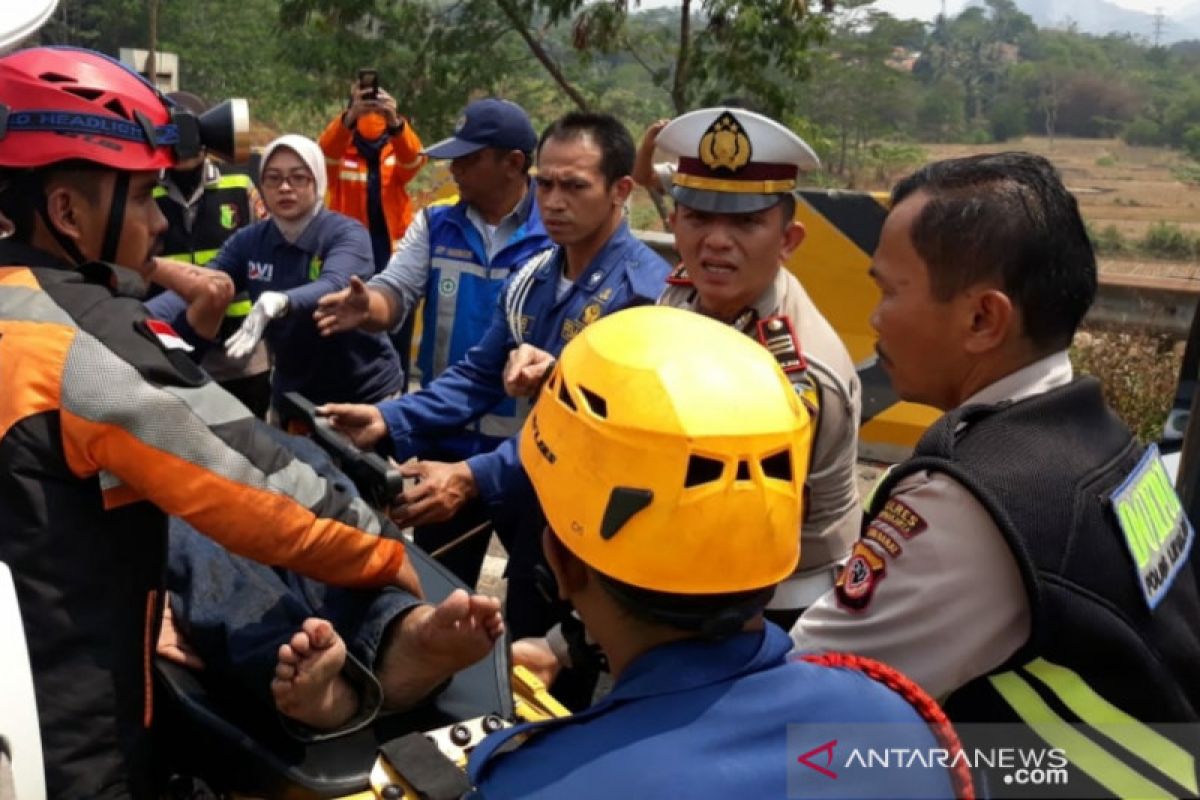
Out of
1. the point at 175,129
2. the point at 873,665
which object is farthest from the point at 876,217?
the point at 873,665

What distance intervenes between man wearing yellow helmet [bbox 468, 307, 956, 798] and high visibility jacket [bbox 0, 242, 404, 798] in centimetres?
80

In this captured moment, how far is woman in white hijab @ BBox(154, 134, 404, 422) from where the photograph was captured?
4289 millimetres

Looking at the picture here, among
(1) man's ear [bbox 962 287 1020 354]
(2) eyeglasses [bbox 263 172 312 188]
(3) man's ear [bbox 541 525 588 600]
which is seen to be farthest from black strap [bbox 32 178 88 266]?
(2) eyeglasses [bbox 263 172 312 188]

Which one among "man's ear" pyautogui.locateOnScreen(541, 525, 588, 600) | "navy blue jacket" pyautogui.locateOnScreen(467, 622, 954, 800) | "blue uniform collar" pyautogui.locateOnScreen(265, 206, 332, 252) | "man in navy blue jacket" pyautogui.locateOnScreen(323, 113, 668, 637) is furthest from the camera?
"blue uniform collar" pyautogui.locateOnScreen(265, 206, 332, 252)

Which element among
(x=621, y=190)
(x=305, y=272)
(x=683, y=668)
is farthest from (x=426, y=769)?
(x=305, y=272)

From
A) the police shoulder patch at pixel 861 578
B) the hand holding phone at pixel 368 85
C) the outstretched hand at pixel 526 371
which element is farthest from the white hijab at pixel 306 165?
the police shoulder patch at pixel 861 578

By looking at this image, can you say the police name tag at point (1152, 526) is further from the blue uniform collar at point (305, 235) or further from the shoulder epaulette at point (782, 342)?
the blue uniform collar at point (305, 235)

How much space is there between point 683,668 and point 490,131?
3.04 meters

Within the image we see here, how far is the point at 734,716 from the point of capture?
1239mm

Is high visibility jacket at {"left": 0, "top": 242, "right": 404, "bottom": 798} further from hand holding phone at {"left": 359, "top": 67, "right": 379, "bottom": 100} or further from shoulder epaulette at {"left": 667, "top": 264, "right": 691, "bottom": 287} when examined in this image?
hand holding phone at {"left": 359, "top": 67, "right": 379, "bottom": 100}

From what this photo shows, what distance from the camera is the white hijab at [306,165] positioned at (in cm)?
457

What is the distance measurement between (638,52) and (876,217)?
14.7 ft

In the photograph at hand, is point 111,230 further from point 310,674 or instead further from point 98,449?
point 310,674

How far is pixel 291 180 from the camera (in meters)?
4.57
